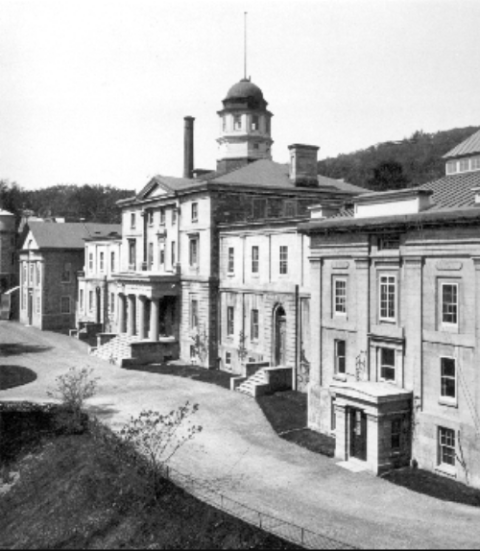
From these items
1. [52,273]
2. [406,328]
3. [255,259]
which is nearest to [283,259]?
[255,259]

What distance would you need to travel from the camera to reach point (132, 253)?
189 feet

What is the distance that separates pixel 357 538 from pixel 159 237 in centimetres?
3661

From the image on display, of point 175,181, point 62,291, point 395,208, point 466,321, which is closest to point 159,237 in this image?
point 175,181

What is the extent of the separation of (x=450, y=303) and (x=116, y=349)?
98.6 feet

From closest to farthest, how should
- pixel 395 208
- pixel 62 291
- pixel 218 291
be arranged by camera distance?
pixel 395 208 < pixel 218 291 < pixel 62 291

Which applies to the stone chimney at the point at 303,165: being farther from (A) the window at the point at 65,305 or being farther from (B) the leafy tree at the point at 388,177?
(A) the window at the point at 65,305

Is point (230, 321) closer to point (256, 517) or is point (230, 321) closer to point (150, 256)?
point (150, 256)

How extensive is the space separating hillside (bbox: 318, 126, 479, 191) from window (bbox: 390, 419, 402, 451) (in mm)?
53115

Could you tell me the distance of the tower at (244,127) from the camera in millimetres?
59438

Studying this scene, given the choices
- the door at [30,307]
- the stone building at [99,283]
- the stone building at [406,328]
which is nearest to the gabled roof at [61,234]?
the stone building at [99,283]

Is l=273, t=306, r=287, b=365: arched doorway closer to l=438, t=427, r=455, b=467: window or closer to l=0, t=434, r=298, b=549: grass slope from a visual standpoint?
l=0, t=434, r=298, b=549: grass slope

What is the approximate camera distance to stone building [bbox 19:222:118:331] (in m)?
68.2

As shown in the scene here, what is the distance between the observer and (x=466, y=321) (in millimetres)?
23734

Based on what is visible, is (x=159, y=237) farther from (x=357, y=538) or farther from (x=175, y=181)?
(x=357, y=538)
